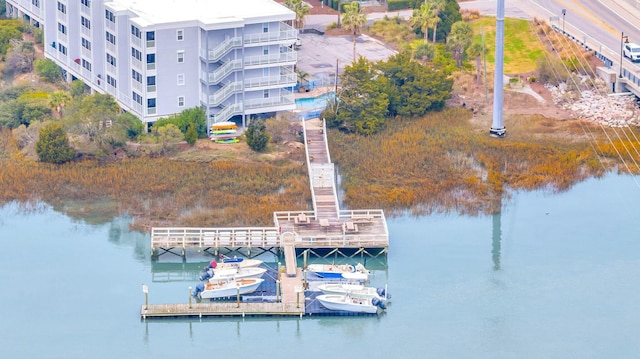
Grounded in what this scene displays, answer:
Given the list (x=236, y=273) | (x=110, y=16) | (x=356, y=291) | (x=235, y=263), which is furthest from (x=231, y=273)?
(x=110, y=16)

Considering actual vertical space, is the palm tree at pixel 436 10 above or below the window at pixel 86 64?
above

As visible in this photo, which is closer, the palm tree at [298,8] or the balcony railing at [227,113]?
the balcony railing at [227,113]

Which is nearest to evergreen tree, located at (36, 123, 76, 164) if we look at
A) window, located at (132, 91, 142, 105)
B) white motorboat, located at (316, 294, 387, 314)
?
window, located at (132, 91, 142, 105)

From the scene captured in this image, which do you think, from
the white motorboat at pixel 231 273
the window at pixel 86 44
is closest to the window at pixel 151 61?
the window at pixel 86 44

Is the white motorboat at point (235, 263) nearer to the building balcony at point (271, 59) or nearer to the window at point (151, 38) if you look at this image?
the window at point (151, 38)

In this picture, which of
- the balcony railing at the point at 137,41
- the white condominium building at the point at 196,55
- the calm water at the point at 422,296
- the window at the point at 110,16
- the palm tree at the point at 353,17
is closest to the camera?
the calm water at the point at 422,296

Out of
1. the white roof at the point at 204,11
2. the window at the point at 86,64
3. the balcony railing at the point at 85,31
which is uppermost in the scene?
the white roof at the point at 204,11
